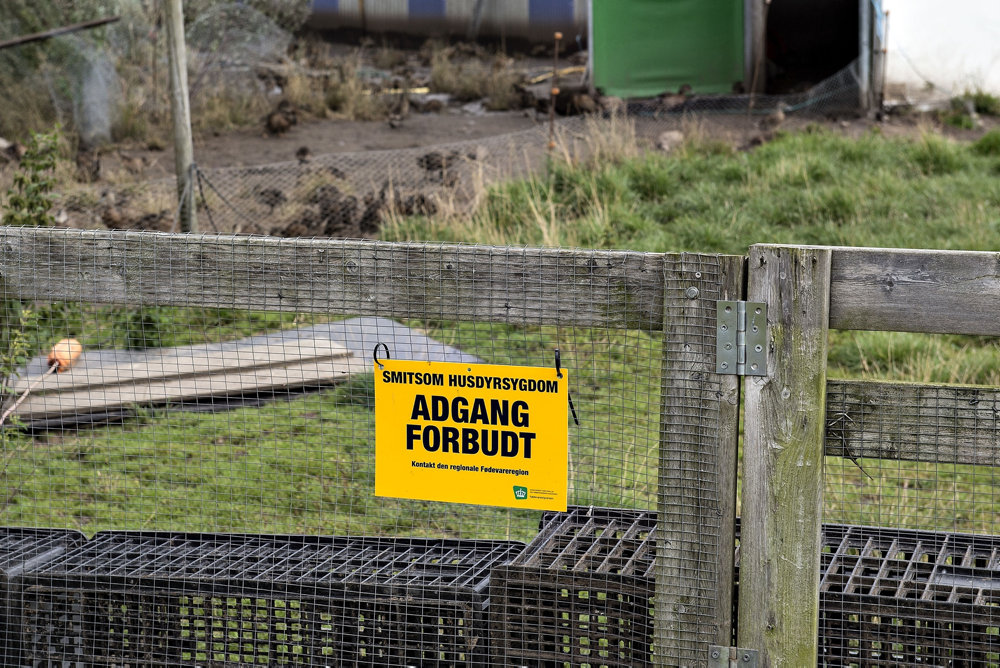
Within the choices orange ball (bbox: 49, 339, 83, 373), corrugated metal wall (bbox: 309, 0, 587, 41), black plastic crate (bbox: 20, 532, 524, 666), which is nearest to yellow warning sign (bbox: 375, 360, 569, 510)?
black plastic crate (bbox: 20, 532, 524, 666)

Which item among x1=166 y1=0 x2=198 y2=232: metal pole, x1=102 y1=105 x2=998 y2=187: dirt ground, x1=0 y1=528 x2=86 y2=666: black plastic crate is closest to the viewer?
x1=0 y1=528 x2=86 y2=666: black plastic crate

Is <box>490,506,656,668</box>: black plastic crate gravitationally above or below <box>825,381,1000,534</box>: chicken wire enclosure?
below

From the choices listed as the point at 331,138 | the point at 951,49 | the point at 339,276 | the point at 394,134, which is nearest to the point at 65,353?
the point at 339,276

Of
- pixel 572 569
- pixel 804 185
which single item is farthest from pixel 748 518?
pixel 804 185

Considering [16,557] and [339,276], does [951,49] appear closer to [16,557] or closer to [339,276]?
[339,276]

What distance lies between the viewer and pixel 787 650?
2691 millimetres

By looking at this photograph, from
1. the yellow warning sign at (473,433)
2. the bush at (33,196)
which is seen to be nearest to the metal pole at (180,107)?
the bush at (33,196)

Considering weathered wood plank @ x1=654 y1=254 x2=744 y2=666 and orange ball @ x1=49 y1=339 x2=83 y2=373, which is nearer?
weathered wood plank @ x1=654 y1=254 x2=744 y2=666

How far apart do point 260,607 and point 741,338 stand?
1.62m

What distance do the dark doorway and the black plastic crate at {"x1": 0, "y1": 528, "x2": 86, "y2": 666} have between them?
1670cm

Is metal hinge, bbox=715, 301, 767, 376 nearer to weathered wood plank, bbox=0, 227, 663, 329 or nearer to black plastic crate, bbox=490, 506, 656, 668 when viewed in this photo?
weathered wood plank, bbox=0, 227, 663, 329

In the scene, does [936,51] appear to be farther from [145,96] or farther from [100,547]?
[100,547]

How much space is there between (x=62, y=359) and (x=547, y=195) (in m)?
4.96

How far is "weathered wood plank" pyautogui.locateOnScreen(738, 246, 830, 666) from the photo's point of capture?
263 cm
